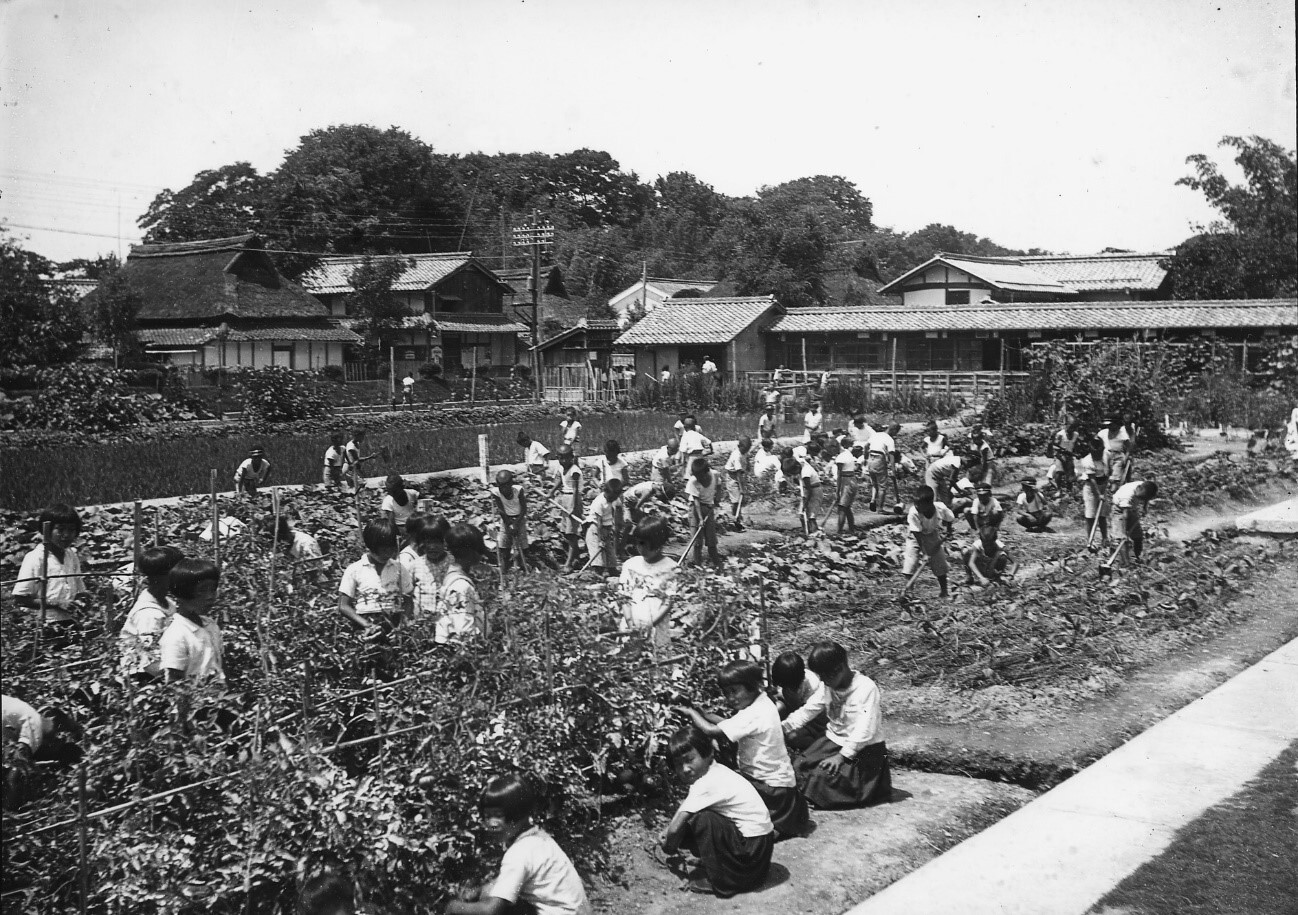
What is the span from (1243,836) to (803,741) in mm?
2380

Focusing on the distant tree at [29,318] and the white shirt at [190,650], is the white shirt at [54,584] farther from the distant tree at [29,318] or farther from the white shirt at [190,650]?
the distant tree at [29,318]

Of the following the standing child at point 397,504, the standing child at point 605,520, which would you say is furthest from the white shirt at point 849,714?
the standing child at point 397,504

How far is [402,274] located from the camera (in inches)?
1966

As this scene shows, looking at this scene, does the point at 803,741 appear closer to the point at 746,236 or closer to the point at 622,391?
the point at 622,391

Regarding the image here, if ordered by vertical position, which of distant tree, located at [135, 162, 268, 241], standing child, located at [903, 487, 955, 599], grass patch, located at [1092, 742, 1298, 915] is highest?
distant tree, located at [135, 162, 268, 241]

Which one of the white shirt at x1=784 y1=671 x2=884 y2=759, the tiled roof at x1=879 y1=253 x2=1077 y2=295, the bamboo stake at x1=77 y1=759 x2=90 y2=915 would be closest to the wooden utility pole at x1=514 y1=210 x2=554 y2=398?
the tiled roof at x1=879 y1=253 x2=1077 y2=295

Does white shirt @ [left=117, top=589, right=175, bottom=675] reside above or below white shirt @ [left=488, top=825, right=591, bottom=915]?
above

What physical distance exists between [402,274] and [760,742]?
45534mm

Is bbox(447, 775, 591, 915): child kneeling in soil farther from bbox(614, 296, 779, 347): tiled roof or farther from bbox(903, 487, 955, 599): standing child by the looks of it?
bbox(614, 296, 779, 347): tiled roof

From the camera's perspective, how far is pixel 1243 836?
640 cm

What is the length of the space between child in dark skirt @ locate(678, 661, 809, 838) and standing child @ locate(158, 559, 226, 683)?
251 cm

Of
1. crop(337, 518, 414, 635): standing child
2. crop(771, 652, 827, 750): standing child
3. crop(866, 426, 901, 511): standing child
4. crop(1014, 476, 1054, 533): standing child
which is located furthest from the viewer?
crop(866, 426, 901, 511): standing child

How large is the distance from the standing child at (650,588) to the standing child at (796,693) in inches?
28.6

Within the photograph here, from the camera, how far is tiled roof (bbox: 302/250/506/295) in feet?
160
